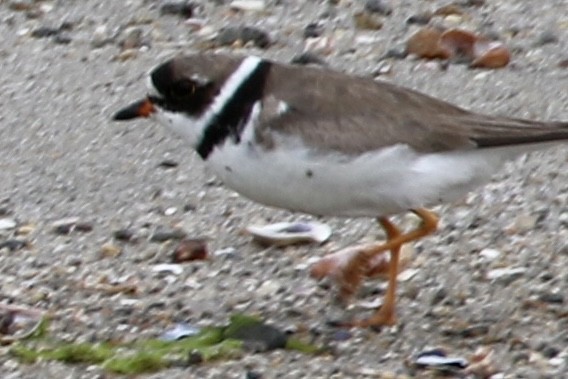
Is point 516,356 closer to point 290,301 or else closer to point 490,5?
point 290,301

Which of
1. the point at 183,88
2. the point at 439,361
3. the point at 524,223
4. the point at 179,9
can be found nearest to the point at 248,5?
the point at 179,9

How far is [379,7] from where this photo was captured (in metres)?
7.40

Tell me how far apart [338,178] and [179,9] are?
10.5ft

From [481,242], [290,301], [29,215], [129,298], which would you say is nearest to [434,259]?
[481,242]

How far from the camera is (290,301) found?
16.4 feet

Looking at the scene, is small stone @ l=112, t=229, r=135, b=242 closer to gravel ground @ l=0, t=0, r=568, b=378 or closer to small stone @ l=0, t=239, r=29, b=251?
gravel ground @ l=0, t=0, r=568, b=378

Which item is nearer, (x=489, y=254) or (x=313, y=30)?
(x=489, y=254)

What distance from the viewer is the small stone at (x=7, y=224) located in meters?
5.70

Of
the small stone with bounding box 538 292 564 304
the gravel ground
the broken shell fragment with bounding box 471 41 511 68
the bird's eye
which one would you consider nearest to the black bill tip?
the bird's eye

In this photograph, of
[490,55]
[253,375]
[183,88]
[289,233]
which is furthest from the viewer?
[490,55]

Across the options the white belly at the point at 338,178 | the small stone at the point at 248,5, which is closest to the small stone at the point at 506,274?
the white belly at the point at 338,178

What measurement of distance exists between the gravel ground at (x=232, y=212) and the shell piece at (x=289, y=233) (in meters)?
0.03

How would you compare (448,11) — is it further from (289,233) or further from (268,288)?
(268,288)

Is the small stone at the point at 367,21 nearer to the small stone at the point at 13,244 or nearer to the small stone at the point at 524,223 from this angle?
the small stone at the point at 524,223
